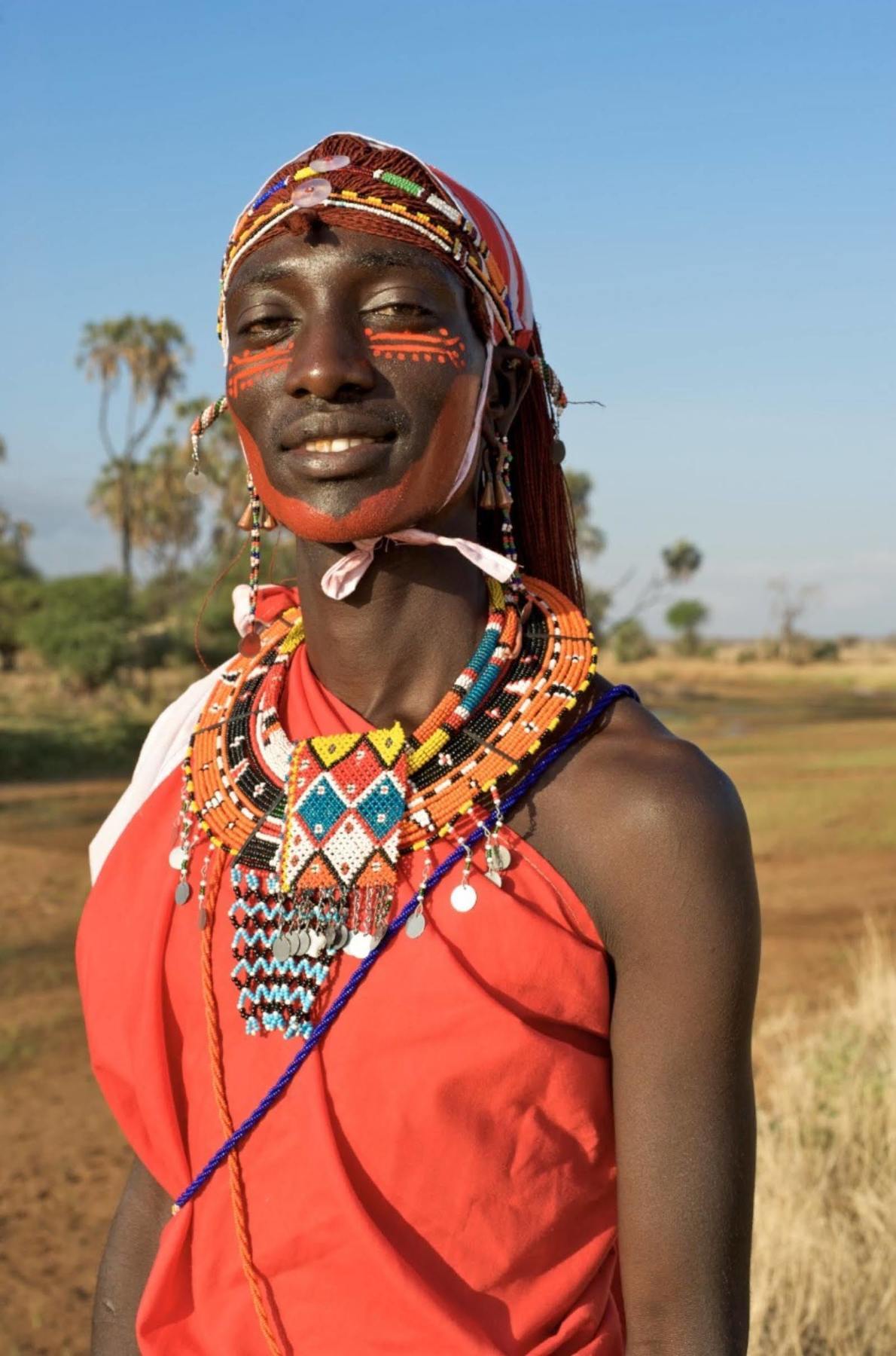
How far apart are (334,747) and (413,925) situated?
293 millimetres

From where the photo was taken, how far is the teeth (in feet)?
5.73

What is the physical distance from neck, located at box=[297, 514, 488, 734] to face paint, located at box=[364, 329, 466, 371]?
9.1 inches

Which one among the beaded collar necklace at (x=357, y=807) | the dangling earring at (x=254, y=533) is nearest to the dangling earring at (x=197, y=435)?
the dangling earring at (x=254, y=533)

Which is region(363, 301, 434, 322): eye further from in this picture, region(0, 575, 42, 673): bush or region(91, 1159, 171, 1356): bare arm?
region(0, 575, 42, 673): bush

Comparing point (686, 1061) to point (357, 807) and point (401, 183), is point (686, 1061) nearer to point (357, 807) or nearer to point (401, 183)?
point (357, 807)

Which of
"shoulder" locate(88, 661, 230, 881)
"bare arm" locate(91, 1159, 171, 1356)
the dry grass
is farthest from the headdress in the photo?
the dry grass

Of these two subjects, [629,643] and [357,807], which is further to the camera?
[629,643]

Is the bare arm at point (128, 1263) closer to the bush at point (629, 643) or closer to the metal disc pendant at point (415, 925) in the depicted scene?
the metal disc pendant at point (415, 925)

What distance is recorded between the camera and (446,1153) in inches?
63.8

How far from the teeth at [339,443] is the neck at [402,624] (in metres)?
0.16

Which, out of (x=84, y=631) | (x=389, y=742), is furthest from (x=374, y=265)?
(x=84, y=631)

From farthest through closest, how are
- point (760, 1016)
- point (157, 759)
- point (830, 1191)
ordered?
point (760, 1016)
point (830, 1191)
point (157, 759)

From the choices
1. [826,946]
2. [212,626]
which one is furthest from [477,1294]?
[212,626]

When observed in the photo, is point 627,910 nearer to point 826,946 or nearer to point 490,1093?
point 490,1093
